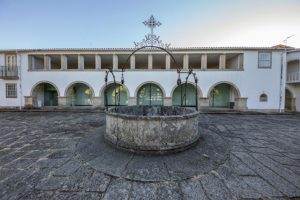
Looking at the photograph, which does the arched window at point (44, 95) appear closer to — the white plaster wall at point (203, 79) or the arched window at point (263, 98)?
the white plaster wall at point (203, 79)

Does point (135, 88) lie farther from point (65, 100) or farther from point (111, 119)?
point (111, 119)

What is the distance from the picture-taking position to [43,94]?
1736 centimetres

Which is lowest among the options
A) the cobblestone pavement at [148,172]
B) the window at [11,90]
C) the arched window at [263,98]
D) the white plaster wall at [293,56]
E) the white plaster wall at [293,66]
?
the cobblestone pavement at [148,172]

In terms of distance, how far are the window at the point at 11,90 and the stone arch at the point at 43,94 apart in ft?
6.44

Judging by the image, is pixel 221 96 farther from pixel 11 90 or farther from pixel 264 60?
pixel 11 90

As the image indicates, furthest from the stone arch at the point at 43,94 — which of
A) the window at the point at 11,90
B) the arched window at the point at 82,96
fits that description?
the arched window at the point at 82,96

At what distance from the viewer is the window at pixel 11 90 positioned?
15445 mm

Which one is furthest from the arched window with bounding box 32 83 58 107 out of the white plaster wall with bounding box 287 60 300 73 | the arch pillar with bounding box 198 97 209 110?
the white plaster wall with bounding box 287 60 300 73

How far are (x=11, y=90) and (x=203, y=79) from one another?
67.3 feet

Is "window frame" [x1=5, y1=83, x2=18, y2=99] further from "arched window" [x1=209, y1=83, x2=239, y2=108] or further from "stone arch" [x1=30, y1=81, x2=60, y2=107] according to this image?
"arched window" [x1=209, y1=83, x2=239, y2=108]

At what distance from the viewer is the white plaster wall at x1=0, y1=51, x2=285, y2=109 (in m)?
14.4

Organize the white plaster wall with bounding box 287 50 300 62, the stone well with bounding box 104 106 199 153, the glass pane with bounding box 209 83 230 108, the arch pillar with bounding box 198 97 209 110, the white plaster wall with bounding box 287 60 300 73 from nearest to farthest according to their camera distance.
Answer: the stone well with bounding box 104 106 199 153 < the arch pillar with bounding box 198 97 209 110 < the white plaster wall with bounding box 287 50 300 62 < the white plaster wall with bounding box 287 60 300 73 < the glass pane with bounding box 209 83 230 108

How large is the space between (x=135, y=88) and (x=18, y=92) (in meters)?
12.6

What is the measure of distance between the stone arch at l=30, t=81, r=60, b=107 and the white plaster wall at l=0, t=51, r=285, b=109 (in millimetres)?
332
